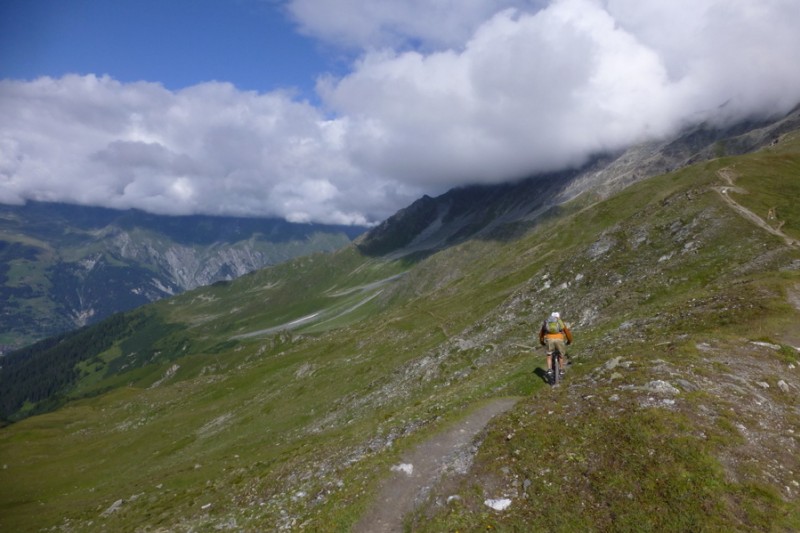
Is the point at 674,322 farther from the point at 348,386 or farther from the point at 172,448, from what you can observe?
the point at 172,448

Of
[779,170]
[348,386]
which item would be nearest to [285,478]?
[348,386]

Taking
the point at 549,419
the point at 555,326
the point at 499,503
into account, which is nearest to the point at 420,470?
the point at 499,503

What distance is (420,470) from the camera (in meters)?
21.1

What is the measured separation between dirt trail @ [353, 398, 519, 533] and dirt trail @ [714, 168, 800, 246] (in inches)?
1843

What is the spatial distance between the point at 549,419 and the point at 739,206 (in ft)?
196

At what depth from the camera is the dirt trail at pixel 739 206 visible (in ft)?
168

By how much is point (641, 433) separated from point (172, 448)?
287ft

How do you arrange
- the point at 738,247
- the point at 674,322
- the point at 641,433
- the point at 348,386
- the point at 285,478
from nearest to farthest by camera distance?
the point at 641,433 → the point at 285,478 → the point at 674,322 → the point at 738,247 → the point at 348,386

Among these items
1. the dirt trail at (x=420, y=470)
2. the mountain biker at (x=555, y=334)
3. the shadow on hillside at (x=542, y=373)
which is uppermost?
the mountain biker at (x=555, y=334)

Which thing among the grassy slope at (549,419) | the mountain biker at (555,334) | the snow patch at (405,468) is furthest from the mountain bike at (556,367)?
the snow patch at (405,468)

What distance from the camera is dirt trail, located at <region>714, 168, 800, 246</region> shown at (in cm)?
5116

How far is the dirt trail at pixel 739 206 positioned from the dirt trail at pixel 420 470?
154 feet

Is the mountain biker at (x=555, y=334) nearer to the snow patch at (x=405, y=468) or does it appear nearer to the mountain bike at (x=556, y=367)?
the mountain bike at (x=556, y=367)

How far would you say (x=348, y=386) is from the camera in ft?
238
